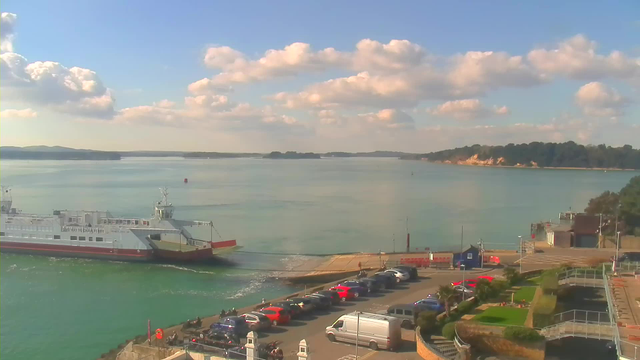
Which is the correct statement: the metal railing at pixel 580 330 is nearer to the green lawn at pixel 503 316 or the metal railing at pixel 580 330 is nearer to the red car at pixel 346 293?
the green lawn at pixel 503 316

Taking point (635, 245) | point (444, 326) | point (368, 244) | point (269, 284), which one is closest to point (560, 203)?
point (368, 244)

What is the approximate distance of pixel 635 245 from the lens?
73.7 ft

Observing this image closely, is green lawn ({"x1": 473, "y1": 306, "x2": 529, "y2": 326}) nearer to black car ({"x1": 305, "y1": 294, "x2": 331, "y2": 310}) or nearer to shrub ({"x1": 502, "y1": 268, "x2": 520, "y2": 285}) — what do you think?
shrub ({"x1": 502, "y1": 268, "x2": 520, "y2": 285})

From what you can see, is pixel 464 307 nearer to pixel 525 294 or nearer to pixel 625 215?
pixel 525 294

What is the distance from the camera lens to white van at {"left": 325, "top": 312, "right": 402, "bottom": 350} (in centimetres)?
962

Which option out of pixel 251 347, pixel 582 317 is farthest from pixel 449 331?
pixel 251 347

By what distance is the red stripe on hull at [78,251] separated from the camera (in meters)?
27.1

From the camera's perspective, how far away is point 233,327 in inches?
426

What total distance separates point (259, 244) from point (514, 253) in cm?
1502

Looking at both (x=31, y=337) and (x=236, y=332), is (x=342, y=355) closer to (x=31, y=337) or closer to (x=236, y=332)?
(x=236, y=332)

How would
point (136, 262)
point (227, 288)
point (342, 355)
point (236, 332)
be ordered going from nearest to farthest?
point (342, 355), point (236, 332), point (227, 288), point (136, 262)

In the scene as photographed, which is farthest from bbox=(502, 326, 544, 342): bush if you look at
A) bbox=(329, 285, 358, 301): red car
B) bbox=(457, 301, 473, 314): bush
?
bbox=(329, 285, 358, 301): red car

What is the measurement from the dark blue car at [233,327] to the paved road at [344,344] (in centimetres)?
37

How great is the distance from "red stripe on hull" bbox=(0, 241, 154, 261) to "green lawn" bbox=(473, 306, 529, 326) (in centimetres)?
1921
